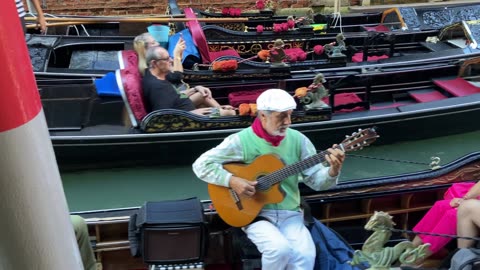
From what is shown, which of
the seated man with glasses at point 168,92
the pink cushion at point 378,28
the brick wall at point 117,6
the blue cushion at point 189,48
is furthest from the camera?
the brick wall at point 117,6

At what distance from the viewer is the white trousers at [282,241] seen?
1.99 m

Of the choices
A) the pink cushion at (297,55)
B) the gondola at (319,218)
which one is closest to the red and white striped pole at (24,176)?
the gondola at (319,218)

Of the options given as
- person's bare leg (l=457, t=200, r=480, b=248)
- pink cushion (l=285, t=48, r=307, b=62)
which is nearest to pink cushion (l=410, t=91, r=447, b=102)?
pink cushion (l=285, t=48, r=307, b=62)

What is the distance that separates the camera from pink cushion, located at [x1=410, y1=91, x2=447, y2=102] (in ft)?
13.8

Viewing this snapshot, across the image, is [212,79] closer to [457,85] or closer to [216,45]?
[216,45]

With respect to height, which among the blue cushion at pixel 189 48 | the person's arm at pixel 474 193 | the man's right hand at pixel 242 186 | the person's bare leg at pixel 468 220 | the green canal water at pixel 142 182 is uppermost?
the blue cushion at pixel 189 48

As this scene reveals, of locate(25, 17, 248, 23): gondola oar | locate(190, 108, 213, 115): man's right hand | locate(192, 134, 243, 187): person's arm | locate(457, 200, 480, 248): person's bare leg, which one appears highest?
locate(25, 17, 248, 23): gondola oar

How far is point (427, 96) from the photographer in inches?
167

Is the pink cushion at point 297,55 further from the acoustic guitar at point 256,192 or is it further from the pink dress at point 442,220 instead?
the acoustic guitar at point 256,192

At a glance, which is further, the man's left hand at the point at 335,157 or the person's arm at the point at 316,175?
the person's arm at the point at 316,175

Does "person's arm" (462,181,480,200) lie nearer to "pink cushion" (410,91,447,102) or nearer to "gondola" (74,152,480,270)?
"gondola" (74,152,480,270)

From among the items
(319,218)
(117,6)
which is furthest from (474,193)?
(117,6)

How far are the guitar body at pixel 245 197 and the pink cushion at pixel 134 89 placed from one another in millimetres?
1435

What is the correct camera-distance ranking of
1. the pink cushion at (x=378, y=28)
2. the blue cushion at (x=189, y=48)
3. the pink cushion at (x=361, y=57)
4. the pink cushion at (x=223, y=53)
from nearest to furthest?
the blue cushion at (x=189, y=48) → the pink cushion at (x=223, y=53) → the pink cushion at (x=361, y=57) → the pink cushion at (x=378, y=28)
